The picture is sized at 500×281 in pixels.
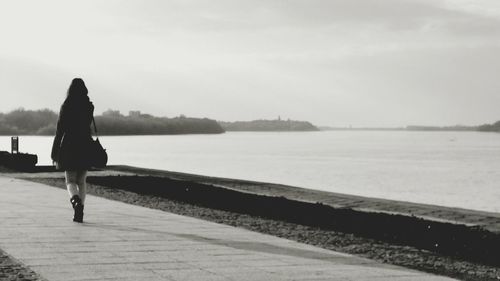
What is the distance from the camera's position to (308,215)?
13.7 metres

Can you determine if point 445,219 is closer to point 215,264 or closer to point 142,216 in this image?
point 142,216

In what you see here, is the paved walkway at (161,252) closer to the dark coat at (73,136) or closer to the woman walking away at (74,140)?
the woman walking away at (74,140)

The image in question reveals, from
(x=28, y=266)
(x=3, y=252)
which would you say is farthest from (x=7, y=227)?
(x=28, y=266)

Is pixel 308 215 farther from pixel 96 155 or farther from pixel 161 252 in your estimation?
pixel 161 252

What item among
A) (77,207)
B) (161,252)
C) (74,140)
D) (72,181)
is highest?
(74,140)

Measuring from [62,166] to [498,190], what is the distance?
76.4 ft

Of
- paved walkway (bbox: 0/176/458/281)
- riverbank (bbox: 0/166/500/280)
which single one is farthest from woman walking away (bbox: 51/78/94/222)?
riverbank (bbox: 0/166/500/280)

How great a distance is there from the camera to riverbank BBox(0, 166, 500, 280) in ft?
28.0

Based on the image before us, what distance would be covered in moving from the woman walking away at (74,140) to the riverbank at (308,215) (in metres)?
2.44

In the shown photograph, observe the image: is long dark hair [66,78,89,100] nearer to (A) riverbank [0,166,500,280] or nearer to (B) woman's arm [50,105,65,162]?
(B) woman's arm [50,105,65,162]

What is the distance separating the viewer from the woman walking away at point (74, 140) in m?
9.86

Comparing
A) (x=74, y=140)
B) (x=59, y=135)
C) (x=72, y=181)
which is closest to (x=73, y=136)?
(x=74, y=140)

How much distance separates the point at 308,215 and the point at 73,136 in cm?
534

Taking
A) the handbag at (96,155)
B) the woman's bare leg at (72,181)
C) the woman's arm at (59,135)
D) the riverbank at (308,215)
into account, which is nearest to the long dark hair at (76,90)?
the woman's arm at (59,135)
